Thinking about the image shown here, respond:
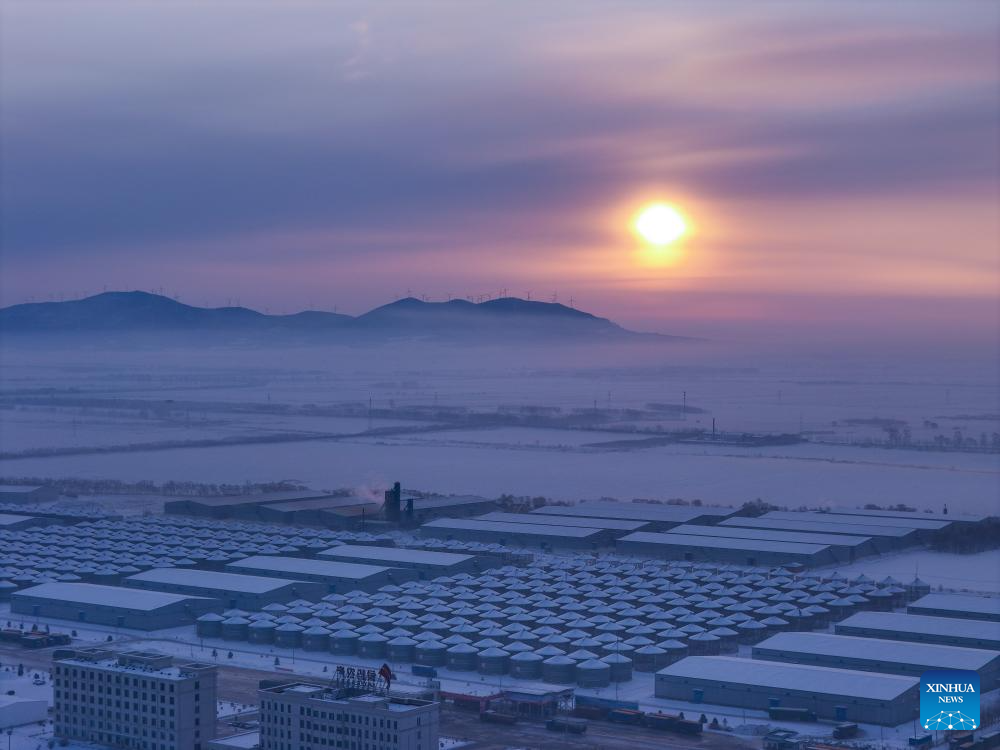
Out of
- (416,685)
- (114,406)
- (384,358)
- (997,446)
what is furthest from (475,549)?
(384,358)

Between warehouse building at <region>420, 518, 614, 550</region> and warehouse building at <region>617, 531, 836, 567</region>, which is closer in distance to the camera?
warehouse building at <region>617, 531, 836, 567</region>

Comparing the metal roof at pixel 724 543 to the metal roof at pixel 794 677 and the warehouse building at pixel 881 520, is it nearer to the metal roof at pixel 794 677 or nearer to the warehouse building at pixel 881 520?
the warehouse building at pixel 881 520

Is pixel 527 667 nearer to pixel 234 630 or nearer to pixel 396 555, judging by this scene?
pixel 234 630

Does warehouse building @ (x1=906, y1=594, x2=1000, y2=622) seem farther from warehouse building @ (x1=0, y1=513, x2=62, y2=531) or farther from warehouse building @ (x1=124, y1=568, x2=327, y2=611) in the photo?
warehouse building @ (x1=0, y1=513, x2=62, y2=531)

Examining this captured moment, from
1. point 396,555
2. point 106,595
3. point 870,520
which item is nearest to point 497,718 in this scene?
point 106,595

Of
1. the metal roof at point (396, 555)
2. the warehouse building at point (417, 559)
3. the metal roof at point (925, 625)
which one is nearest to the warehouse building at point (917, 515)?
the warehouse building at point (417, 559)

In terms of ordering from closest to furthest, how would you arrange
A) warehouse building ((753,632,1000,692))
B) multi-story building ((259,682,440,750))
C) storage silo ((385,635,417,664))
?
multi-story building ((259,682,440,750)) → warehouse building ((753,632,1000,692)) → storage silo ((385,635,417,664))

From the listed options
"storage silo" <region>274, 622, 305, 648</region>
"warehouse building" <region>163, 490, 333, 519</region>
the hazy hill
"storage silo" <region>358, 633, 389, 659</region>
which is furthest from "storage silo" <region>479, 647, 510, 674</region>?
the hazy hill
